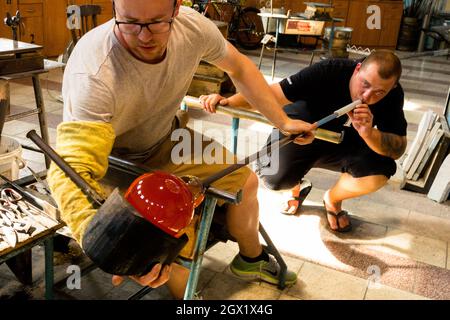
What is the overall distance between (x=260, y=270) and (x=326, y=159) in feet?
3.10

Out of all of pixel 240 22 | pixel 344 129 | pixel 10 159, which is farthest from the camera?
pixel 240 22

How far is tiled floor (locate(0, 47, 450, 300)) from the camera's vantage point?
2.39 m

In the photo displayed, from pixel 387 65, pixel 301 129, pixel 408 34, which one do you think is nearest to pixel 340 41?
pixel 408 34

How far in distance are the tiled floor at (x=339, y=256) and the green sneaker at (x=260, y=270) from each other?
0.05 m

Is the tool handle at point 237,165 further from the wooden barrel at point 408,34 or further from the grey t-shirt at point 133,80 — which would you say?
the wooden barrel at point 408,34

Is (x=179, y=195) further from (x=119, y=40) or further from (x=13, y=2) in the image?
(x=13, y=2)

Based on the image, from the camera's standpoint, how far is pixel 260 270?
2410 millimetres

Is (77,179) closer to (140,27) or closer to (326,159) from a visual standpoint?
(140,27)

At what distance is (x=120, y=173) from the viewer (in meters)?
1.92

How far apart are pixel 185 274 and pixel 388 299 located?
112 cm

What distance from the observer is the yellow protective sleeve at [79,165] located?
1.23 m

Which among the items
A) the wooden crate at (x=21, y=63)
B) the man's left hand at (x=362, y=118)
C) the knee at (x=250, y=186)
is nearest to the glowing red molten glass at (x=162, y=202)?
the knee at (x=250, y=186)
